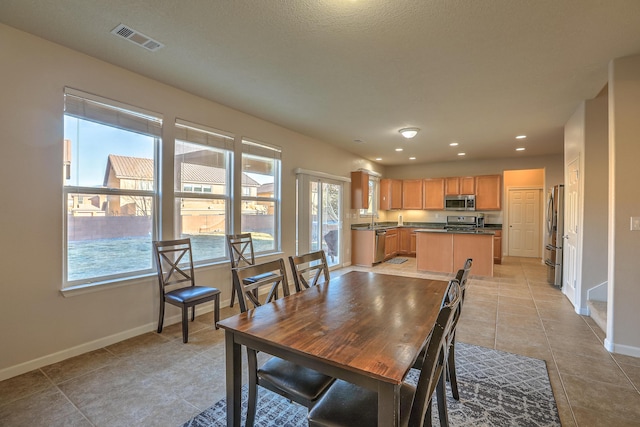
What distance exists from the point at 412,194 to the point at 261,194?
5355mm

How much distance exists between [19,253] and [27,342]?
2.33ft

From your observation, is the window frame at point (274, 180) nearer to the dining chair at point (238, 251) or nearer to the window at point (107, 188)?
the dining chair at point (238, 251)

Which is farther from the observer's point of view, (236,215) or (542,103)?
(236,215)

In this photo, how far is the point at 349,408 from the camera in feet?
4.17

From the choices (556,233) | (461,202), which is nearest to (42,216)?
(556,233)

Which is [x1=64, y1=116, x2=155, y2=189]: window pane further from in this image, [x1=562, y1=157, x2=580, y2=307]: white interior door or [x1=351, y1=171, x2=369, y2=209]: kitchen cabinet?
[x1=562, y1=157, x2=580, y2=307]: white interior door

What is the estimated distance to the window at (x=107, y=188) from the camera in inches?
103

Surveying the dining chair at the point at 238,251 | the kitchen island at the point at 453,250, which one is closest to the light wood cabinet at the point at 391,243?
the kitchen island at the point at 453,250

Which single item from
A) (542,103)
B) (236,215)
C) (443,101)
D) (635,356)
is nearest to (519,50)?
(443,101)

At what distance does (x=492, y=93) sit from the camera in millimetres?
3400

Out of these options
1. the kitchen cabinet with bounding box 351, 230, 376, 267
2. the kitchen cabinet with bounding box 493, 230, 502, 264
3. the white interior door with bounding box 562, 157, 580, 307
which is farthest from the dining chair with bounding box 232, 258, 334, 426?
the kitchen cabinet with bounding box 493, 230, 502, 264

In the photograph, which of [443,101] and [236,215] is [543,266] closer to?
[443,101]

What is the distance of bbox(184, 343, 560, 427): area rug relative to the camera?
179 centimetres

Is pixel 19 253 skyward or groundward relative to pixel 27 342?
skyward
